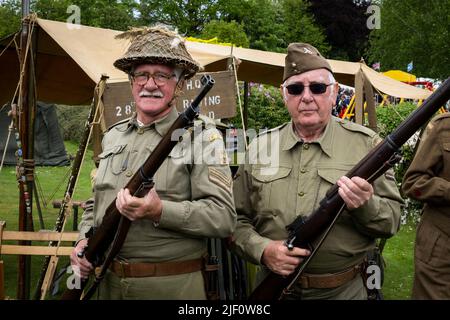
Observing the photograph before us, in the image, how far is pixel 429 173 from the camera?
3.25 m

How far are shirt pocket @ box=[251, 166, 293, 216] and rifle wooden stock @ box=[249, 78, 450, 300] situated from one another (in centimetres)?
23

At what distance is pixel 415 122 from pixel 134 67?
1381 millimetres

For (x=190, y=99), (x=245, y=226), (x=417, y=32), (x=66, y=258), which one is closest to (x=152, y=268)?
(x=245, y=226)

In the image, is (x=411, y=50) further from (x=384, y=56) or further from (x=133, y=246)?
(x=133, y=246)

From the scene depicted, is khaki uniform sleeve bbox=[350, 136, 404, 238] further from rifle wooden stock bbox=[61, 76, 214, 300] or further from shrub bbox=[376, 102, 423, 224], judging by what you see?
shrub bbox=[376, 102, 423, 224]

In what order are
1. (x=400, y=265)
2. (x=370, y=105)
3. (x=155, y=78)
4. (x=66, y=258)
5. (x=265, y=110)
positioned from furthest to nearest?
(x=265, y=110)
(x=370, y=105)
(x=400, y=265)
(x=66, y=258)
(x=155, y=78)

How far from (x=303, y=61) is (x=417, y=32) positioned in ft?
58.8

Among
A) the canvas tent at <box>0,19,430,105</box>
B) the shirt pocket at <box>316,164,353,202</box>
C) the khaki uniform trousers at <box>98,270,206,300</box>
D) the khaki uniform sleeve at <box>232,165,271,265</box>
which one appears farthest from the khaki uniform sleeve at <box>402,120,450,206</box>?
the canvas tent at <box>0,19,430,105</box>

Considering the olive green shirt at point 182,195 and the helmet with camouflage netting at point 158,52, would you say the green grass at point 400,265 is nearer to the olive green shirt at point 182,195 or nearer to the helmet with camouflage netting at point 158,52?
the olive green shirt at point 182,195

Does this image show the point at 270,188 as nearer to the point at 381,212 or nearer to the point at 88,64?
the point at 381,212

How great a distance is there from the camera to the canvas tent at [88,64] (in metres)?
4.95

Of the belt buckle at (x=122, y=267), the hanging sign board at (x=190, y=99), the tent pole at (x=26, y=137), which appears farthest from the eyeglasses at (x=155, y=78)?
the tent pole at (x=26, y=137)

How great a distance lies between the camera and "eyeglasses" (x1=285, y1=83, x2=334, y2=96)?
2588mm

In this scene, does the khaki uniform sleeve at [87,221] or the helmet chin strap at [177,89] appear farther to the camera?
the khaki uniform sleeve at [87,221]
